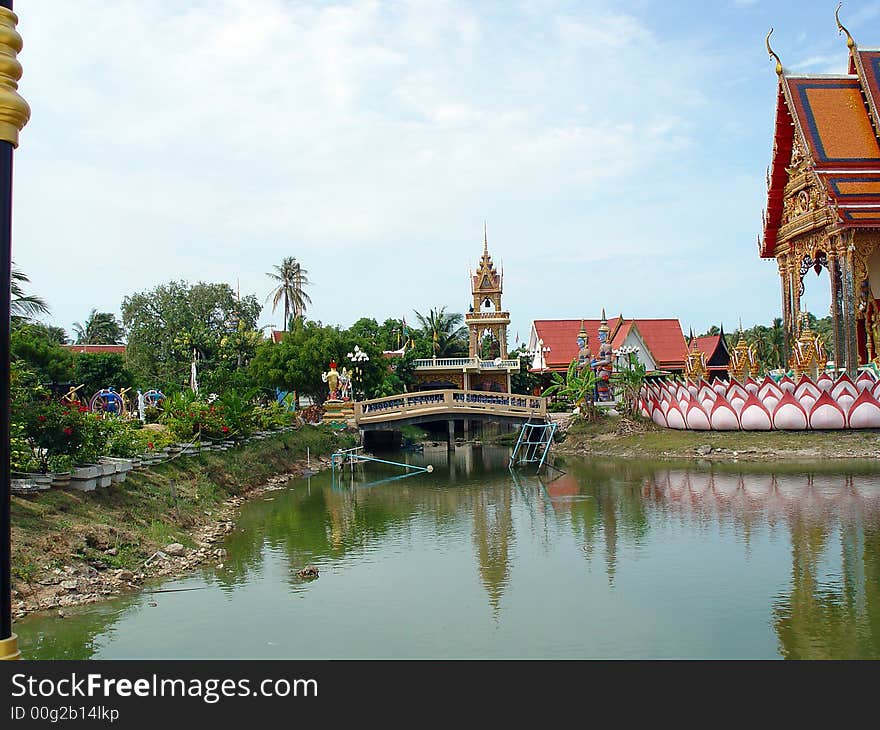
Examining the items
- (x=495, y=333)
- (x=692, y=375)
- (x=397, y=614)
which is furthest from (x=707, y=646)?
(x=495, y=333)

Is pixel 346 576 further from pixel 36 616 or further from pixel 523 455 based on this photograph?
pixel 523 455

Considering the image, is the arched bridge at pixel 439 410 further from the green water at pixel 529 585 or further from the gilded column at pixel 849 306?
the green water at pixel 529 585

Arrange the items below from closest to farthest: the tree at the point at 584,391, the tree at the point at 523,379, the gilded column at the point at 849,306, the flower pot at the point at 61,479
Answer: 1. the flower pot at the point at 61,479
2. the gilded column at the point at 849,306
3. the tree at the point at 584,391
4. the tree at the point at 523,379

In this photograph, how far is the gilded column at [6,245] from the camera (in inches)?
121

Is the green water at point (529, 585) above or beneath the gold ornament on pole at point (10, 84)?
beneath

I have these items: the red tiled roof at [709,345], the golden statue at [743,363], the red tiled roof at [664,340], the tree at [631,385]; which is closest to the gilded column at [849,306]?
the golden statue at [743,363]

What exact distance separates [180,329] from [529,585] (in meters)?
30.7

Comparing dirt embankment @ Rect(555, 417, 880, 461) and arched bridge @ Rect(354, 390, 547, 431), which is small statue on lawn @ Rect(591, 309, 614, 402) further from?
arched bridge @ Rect(354, 390, 547, 431)

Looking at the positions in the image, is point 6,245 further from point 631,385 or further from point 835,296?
point 631,385

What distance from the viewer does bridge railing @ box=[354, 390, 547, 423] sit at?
28.5m

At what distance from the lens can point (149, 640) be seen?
8.24 metres

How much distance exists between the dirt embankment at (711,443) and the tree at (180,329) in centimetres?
1553

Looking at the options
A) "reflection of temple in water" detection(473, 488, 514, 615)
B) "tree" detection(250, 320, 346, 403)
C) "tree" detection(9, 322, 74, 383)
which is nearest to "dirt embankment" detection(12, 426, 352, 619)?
"reflection of temple in water" detection(473, 488, 514, 615)

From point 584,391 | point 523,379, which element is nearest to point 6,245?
point 584,391
